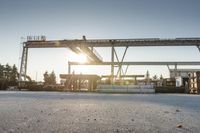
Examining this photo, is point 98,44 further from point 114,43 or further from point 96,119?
point 96,119

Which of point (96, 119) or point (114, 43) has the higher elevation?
point (114, 43)

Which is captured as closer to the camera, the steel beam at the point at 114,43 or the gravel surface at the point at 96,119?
the gravel surface at the point at 96,119

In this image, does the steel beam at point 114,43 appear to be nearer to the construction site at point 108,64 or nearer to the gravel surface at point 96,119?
the construction site at point 108,64

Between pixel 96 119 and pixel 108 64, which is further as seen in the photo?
pixel 108 64

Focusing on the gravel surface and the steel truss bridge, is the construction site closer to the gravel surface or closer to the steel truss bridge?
the steel truss bridge

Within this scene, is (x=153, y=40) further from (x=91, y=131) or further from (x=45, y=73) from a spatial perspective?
(x=45, y=73)

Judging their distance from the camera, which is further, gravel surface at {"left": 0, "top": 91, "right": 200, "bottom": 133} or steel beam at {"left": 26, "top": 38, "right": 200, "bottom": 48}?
steel beam at {"left": 26, "top": 38, "right": 200, "bottom": 48}

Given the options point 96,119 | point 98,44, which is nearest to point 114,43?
point 98,44

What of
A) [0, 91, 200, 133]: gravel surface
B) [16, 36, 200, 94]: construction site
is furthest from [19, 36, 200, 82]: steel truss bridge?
[0, 91, 200, 133]: gravel surface

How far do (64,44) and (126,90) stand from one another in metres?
11.2

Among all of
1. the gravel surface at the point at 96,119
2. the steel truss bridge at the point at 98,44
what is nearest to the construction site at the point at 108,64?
the steel truss bridge at the point at 98,44

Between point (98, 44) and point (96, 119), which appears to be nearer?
point (96, 119)

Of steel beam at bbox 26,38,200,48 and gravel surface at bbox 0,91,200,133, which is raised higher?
steel beam at bbox 26,38,200,48

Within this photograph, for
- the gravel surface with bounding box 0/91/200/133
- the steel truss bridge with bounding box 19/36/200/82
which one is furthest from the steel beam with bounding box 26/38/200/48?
the gravel surface with bounding box 0/91/200/133
